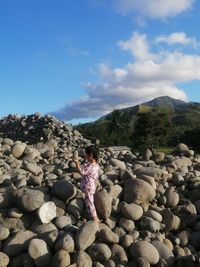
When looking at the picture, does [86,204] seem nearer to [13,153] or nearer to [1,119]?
[13,153]

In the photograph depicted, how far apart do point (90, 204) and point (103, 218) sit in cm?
40

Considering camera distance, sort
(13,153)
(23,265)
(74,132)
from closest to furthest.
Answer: (23,265) → (13,153) → (74,132)

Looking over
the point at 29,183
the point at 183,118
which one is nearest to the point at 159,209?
the point at 29,183

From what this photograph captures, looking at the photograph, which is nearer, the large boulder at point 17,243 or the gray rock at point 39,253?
the gray rock at point 39,253

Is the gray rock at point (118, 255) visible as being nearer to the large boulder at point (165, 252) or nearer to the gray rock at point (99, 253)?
the gray rock at point (99, 253)

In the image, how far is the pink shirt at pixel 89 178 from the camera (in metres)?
8.47

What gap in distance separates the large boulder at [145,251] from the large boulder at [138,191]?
1361mm

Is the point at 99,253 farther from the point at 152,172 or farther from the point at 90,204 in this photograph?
the point at 152,172

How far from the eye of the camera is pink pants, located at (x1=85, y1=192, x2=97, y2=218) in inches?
324

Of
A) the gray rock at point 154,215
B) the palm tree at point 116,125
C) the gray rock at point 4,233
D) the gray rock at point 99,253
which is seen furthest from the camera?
the palm tree at point 116,125

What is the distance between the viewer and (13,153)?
12.2 metres

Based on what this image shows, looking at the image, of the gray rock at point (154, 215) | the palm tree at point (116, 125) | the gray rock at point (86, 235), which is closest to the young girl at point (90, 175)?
the gray rock at point (86, 235)

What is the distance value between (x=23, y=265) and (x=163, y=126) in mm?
64211

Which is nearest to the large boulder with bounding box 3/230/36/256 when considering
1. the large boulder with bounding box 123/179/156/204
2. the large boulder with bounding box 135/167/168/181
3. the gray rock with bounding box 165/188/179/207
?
the large boulder with bounding box 123/179/156/204
